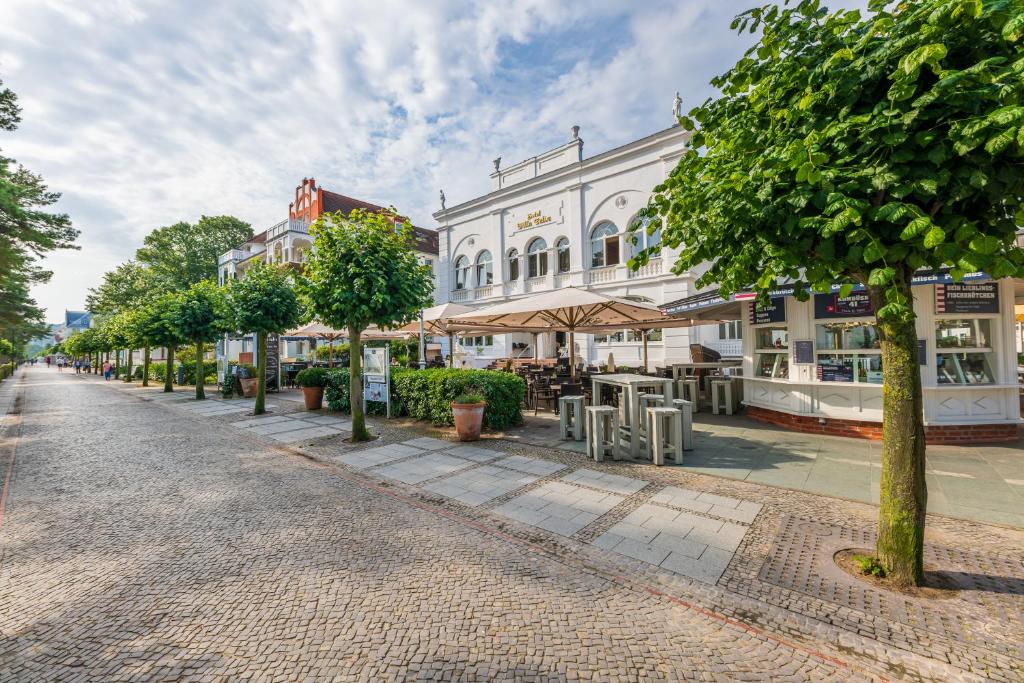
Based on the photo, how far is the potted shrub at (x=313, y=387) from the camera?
12758mm

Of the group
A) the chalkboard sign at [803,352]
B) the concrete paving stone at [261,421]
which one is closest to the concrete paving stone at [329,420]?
the concrete paving stone at [261,421]

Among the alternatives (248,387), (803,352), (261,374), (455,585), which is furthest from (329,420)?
(803,352)

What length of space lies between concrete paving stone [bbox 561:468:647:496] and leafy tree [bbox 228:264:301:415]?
31.4 feet

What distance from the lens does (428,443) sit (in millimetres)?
8141

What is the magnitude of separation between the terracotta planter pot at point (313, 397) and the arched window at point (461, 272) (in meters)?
Result: 14.8

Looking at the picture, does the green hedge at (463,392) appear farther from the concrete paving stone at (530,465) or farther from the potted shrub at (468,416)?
the concrete paving stone at (530,465)

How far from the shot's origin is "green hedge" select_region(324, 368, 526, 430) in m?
8.97

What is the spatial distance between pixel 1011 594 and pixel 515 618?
3.38 m

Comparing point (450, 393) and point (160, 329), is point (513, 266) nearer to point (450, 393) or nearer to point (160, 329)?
point (450, 393)

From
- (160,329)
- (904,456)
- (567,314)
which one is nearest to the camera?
(904,456)

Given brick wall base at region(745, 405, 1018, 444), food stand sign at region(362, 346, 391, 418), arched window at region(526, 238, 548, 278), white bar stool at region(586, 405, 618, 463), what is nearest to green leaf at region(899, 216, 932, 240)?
white bar stool at region(586, 405, 618, 463)

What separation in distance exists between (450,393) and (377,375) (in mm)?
2497

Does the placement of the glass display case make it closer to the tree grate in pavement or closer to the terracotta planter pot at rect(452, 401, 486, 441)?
the tree grate in pavement

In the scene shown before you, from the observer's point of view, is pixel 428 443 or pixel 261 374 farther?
pixel 261 374
